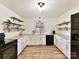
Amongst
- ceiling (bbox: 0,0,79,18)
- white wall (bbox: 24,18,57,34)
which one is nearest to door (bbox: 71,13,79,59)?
ceiling (bbox: 0,0,79,18)

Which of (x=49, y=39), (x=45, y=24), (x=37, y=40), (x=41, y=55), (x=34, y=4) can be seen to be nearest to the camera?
(x=41, y=55)

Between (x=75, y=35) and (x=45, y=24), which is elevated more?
(x=45, y=24)

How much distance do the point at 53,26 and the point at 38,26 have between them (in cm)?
125

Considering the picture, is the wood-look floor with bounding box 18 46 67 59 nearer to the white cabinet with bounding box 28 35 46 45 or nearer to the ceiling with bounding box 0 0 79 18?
the white cabinet with bounding box 28 35 46 45

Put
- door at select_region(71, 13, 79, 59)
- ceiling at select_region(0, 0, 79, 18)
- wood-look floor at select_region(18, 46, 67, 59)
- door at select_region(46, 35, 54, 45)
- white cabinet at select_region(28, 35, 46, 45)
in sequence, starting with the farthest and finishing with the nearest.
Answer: door at select_region(46, 35, 54, 45) < white cabinet at select_region(28, 35, 46, 45) < wood-look floor at select_region(18, 46, 67, 59) < ceiling at select_region(0, 0, 79, 18) < door at select_region(71, 13, 79, 59)

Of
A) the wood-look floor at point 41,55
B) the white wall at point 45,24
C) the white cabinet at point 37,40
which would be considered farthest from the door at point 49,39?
the wood-look floor at point 41,55

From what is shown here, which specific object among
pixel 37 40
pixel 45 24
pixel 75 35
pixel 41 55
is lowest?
pixel 41 55

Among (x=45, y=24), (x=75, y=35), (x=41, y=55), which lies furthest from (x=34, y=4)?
(x=45, y=24)

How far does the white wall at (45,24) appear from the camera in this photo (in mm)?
8961

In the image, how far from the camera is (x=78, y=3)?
4.51 meters

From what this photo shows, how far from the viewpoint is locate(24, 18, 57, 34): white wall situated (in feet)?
29.4

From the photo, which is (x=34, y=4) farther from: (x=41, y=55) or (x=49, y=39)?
(x=49, y=39)

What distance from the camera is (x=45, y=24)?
9.05 m

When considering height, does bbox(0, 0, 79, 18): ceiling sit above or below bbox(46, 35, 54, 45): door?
above
